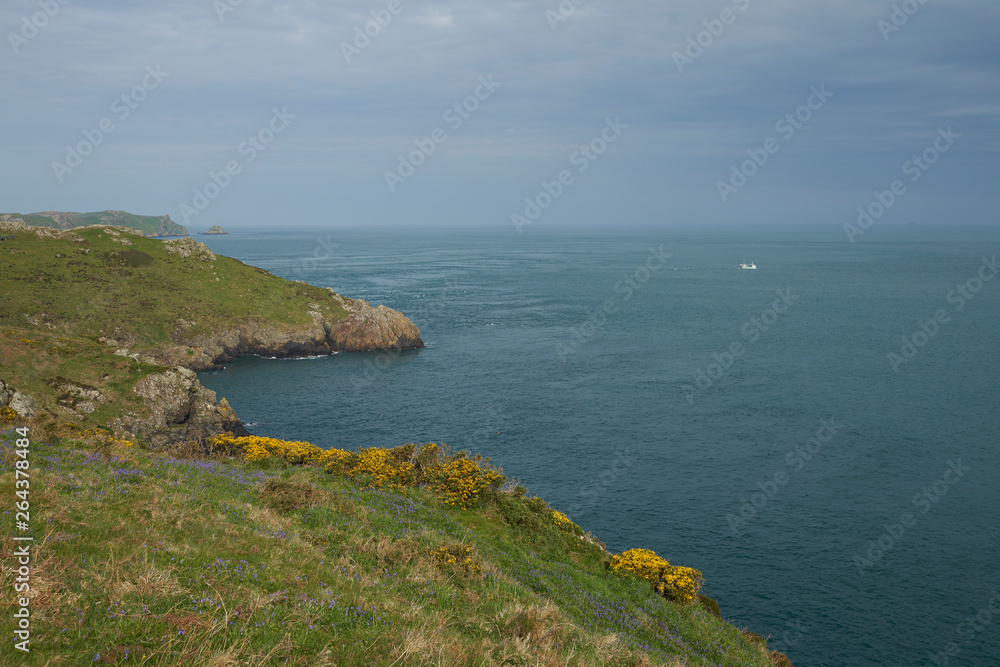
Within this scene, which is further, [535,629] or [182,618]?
[535,629]

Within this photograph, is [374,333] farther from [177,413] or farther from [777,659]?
[777,659]

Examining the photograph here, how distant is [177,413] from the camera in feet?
181

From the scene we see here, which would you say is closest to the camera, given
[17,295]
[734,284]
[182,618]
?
[182,618]

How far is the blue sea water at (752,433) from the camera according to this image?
110ft

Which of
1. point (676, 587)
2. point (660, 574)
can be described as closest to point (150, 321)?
point (660, 574)

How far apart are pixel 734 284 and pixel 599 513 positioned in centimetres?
14593

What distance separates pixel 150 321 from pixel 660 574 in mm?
91028

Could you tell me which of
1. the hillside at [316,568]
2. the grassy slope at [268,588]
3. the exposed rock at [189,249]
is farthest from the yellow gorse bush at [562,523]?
the exposed rock at [189,249]

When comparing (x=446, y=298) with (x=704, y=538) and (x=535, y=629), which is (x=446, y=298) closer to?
(x=704, y=538)

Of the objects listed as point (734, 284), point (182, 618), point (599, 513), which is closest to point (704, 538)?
point (599, 513)

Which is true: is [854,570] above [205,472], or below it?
below

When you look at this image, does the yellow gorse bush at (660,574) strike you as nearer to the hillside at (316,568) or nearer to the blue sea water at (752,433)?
the hillside at (316,568)

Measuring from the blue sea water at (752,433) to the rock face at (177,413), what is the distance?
5482 mm

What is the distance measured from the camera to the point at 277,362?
90.4 meters
